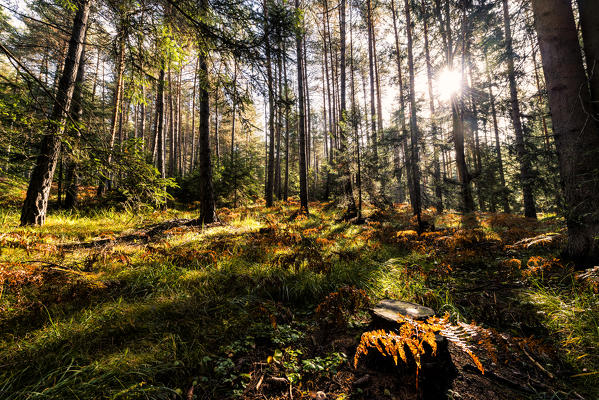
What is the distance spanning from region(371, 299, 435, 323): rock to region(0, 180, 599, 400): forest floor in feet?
0.99

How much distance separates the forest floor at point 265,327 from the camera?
1.62 meters

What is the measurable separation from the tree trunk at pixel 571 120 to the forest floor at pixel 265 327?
67 centimetres

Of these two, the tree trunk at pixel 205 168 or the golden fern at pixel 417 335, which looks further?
the tree trunk at pixel 205 168

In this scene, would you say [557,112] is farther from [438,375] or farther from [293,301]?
[293,301]

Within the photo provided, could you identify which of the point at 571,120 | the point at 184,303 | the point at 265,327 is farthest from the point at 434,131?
the point at 184,303

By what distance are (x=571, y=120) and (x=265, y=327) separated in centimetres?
519

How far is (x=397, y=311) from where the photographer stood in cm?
219

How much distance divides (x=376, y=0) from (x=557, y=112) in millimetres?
13281

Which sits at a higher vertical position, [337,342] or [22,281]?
[22,281]

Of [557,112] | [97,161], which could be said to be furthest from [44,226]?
[557,112]

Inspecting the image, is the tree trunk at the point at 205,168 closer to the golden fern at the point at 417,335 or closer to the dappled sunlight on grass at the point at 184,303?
the dappled sunlight on grass at the point at 184,303

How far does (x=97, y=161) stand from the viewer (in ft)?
10.4

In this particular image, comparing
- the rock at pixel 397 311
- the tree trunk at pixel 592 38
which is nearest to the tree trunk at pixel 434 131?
the tree trunk at pixel 592 38

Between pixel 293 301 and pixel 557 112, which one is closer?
pixel 293 301
